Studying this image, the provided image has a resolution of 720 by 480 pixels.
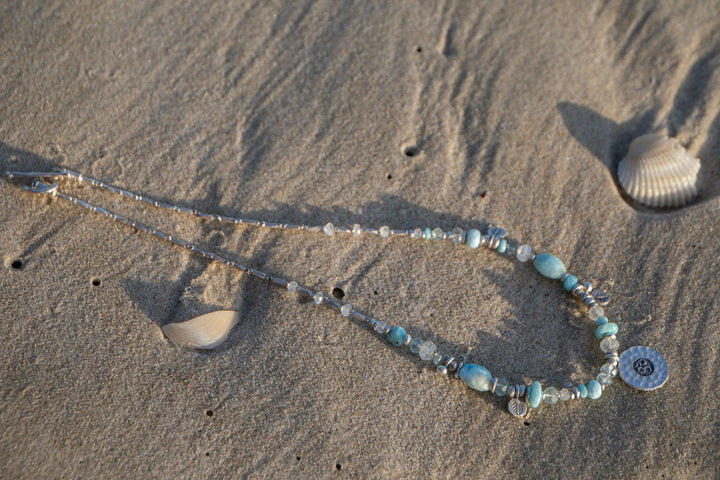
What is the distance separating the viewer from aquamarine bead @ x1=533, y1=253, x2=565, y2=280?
2479 millimetres

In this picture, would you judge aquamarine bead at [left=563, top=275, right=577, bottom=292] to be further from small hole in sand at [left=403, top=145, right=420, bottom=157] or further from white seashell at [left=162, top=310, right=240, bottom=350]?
white seashell at [left=162, top=310, right=240, bottom=350]

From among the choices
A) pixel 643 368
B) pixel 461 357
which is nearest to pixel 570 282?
pixel 643 368

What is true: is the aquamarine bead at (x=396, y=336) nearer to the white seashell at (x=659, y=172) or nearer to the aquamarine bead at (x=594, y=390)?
the aquamarine bead at (x=594, y=390)

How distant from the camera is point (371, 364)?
2.33 metres

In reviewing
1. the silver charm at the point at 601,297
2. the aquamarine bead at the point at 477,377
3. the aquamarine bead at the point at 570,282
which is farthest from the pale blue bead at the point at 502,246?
the aquamarine bead at the point at 477,377

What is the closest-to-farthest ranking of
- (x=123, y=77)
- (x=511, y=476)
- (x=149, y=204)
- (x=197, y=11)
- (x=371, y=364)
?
(x=511, y=476) < (x=371, y=364) < (x=149, y=204) < (x=123, y=77) < (x=197, y=11)

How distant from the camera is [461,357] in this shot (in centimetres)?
Result: 238

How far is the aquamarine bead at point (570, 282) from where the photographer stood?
2.46 metres

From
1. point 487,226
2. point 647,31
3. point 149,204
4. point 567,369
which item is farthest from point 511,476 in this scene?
point 647,31

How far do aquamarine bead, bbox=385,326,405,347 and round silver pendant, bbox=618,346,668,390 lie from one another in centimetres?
98

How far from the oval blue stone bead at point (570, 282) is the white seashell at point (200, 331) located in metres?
1.60

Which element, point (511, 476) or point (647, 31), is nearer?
point (511, 476)

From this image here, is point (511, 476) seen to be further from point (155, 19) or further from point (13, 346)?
point (155, 19)

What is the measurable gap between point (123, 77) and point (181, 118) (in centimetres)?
40
